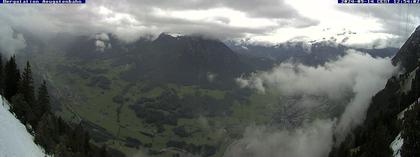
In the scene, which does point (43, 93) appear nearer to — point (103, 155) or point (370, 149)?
point (103, 155)

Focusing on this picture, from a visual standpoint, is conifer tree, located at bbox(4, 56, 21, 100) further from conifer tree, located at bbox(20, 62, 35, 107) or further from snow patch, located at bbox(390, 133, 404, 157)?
snow patch, located at bbox(390, 133, 404, 157)

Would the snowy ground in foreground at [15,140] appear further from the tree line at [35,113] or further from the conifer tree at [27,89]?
the conifer tree at [27,89]

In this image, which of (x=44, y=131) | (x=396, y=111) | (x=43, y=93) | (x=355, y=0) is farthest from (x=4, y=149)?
(x=396, y=111)

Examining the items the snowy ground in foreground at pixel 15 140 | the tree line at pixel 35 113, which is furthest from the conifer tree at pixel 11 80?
the snowy ground in foreground at pixel 15 140

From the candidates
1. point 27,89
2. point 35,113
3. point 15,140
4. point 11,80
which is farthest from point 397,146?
point 11,80

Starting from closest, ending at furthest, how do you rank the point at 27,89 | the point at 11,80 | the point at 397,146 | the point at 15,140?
the point at 15,140, the point at 397,146, the point at 11,80, the point at 27,89

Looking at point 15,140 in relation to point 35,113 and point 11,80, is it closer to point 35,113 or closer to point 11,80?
point 35,113
